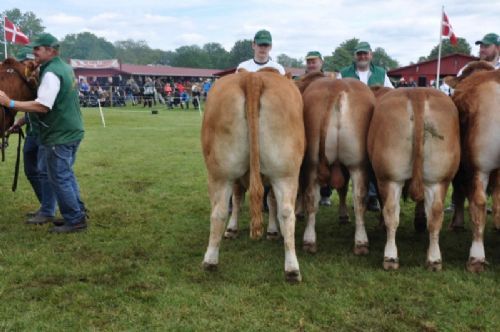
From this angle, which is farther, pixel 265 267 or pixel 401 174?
pixel 265 267

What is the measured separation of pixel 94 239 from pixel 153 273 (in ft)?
4.73

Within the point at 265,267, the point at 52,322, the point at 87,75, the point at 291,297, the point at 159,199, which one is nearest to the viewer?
the point at 52,322

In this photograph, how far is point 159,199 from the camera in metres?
7.90

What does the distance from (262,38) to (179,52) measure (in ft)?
431

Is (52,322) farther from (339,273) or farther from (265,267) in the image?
(339,273)

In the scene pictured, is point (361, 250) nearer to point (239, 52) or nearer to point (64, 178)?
point (64, 178)

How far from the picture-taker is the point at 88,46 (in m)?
154

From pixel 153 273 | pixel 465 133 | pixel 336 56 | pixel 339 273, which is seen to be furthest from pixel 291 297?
pixel 336 56

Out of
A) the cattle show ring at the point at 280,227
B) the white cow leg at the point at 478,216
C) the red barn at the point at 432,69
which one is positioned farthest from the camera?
the red barn at the point at 432,69

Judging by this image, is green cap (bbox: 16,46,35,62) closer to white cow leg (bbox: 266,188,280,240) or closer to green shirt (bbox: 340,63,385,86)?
white cow leg (bbox: 266,188,280,240)

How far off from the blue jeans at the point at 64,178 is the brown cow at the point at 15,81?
0.84 metres

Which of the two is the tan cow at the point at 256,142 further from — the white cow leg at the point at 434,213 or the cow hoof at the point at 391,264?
the white cow leg at the point at 434,213

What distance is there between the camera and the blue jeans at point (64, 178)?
576 centimetres

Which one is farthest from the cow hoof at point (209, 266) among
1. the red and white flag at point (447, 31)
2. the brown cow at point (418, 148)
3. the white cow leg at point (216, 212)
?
the red and white flag at point (447, 31)
